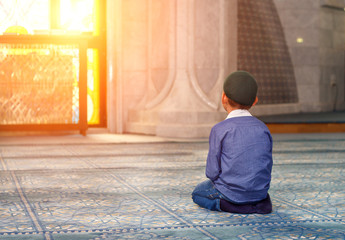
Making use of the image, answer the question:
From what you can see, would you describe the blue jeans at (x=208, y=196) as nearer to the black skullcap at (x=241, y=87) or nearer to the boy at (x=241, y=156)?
the boy at (x=241, y=156)

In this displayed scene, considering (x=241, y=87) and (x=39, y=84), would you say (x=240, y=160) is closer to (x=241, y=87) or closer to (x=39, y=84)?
(x=241, y=87)

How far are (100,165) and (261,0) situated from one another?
9.96m

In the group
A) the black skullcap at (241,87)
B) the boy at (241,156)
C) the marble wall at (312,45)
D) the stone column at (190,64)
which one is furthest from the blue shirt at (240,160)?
the marble wall at (312,45)

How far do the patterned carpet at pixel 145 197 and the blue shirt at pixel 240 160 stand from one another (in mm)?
191

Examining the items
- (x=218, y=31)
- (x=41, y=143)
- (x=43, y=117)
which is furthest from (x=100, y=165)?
(x=218, y=31)

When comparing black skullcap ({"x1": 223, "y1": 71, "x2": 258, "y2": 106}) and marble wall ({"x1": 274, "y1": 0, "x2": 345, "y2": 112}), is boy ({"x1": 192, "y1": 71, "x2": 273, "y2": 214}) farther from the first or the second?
marble wall ({"x1": 274, "y1": 0, "x2": 345, "y2": 112})

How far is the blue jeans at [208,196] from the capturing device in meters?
4.33

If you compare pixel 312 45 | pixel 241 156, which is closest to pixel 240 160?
pixel 241 156

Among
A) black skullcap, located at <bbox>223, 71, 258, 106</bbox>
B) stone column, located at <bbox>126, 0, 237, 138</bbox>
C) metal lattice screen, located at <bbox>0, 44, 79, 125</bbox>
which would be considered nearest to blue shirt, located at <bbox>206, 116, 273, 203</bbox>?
black skullcap, located at <bbox>223, 71, 258, 106</bbox>

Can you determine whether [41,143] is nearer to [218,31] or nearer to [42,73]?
[42,73]

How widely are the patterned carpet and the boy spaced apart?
117 millimetres

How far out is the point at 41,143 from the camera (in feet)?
32.4

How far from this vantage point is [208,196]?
4375 mm

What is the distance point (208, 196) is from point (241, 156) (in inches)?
17.1
